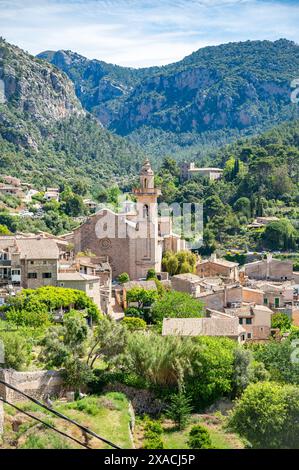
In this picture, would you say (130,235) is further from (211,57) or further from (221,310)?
(211,57)

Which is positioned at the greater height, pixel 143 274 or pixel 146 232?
pixel 146 232

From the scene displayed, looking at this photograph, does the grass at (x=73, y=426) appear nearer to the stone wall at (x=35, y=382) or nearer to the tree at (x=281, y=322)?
the stone wall at (x=35, y=382)

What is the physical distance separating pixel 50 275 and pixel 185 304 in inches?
157

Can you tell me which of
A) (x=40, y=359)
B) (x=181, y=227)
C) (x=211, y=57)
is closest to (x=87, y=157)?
(x=181, y=227)

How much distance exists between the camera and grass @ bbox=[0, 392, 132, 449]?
1167cm

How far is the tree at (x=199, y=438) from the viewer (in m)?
13.1

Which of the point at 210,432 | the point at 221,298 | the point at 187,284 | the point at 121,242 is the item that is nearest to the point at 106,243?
the point at 121,242

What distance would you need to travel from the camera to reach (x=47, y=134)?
237 feet

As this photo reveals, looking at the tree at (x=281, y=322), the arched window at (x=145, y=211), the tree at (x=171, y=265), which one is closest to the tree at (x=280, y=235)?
the tree at (x=171, y=265)

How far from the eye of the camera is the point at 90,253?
87.8 ft

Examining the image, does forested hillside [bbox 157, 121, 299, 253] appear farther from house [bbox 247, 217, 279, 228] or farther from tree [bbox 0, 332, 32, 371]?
tree [bbox 0, 332, 32, 371]

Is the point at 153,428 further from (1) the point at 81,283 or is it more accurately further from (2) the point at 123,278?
(2) the point at 123,278

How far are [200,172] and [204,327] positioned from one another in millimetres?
40835

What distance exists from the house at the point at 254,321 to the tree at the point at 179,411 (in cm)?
645
